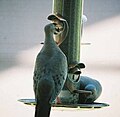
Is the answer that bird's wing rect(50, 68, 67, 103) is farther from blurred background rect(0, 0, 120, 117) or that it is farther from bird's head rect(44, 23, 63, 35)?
blurred background rect(0, 0, 120, 117)

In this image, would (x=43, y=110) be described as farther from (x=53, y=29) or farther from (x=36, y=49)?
(x=36, y=49)

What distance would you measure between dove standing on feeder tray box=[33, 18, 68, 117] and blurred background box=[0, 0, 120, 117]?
1616mm

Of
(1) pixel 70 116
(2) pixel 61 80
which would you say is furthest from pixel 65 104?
(1) pixel 70 116

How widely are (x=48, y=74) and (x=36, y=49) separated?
173 centimetres

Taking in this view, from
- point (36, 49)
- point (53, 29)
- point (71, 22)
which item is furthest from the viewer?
point (36, 49)

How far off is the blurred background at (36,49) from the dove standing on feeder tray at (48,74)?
1.62 meters

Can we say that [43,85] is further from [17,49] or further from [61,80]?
[17,49]

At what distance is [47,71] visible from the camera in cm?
75

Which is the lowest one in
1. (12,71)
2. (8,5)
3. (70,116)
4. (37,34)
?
(70,116)

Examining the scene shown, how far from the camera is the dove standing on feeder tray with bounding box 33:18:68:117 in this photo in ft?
2.31

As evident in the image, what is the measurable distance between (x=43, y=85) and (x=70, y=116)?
1765 millimetres

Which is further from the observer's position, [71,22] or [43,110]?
[71,22]

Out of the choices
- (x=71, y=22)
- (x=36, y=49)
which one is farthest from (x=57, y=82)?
(x=36, y=49)

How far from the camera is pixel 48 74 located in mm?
742
